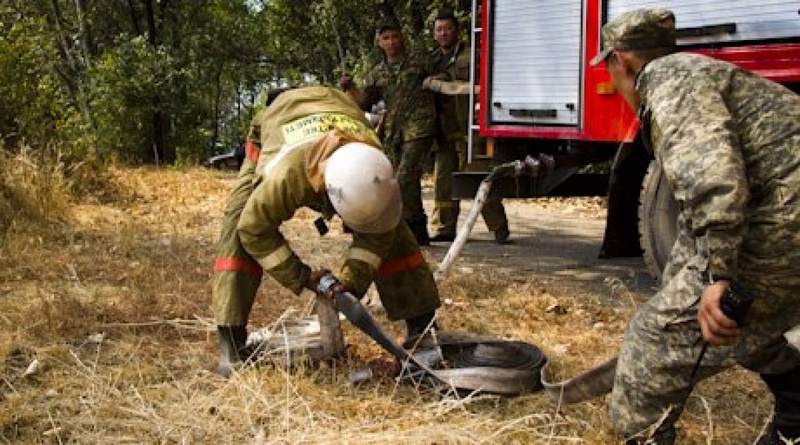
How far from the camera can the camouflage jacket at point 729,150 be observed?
2.21 m

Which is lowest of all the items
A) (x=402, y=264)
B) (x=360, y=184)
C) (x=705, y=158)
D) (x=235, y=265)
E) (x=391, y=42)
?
(x=402, y=264)

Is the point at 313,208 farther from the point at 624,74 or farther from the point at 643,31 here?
the point at 643,31

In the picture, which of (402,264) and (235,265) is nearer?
(235,265)

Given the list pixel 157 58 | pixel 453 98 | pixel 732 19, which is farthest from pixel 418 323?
pixel 157 58

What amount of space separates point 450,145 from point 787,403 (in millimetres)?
4775

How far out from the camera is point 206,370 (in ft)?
12.2

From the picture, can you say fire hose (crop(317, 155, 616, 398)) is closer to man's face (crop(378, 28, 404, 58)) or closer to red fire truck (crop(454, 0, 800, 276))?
red fire truck (crop(454, 0, 800, 276))

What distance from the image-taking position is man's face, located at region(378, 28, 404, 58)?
7082 millimetres

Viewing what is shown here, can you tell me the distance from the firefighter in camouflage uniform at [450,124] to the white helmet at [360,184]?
3.35m

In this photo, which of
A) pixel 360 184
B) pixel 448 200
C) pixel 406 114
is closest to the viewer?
pixel 360 184

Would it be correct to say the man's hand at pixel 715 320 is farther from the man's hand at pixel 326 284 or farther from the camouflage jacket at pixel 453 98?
the camouflage jacket at pixel 453 98

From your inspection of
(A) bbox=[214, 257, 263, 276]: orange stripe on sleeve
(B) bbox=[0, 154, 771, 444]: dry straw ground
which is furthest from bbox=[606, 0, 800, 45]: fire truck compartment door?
(A) bbox=[214, 257, 263, 276]: orange stripe on sleeve

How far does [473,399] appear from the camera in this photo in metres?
3.24

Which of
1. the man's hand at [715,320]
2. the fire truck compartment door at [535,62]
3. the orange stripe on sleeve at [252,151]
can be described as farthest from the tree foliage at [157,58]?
the man's hand at [715,320]
